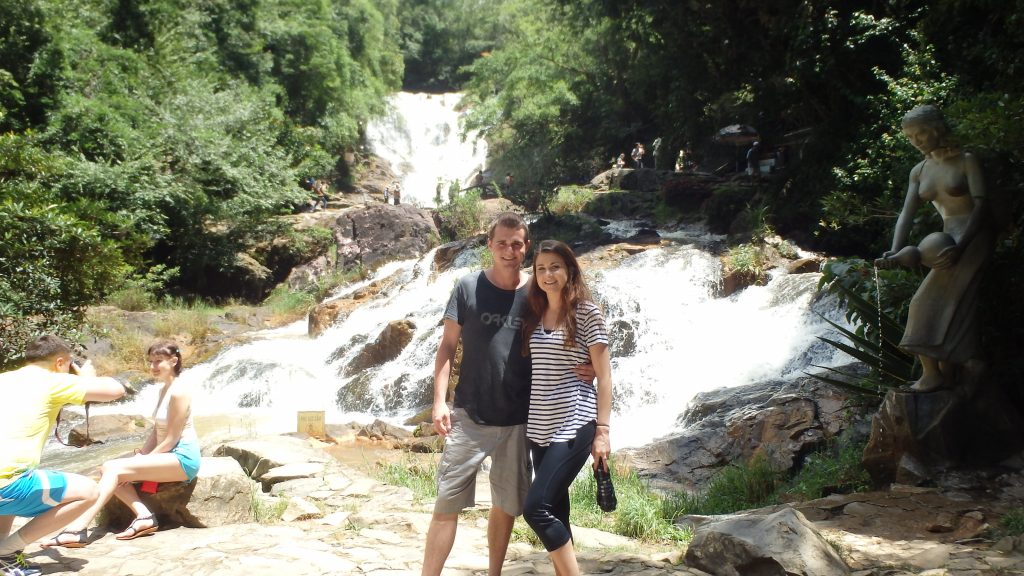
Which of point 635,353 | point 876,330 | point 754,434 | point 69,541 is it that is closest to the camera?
point 69,541

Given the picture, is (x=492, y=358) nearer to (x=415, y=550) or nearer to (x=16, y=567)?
(x=415, y=550)

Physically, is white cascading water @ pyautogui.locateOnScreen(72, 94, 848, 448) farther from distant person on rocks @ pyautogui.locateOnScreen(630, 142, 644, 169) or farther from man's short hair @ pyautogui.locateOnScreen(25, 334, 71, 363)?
distant person on rocks @ pyautogui.locateOnScreen(630, 142, 644, 169)

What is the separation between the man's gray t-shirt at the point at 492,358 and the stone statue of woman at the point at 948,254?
3043 mm

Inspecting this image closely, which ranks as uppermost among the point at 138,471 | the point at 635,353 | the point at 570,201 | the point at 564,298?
the point at 570,201

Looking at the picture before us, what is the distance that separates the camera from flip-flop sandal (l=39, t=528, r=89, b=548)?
13.9 feet

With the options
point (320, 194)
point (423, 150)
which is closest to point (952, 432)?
point (320, 194)

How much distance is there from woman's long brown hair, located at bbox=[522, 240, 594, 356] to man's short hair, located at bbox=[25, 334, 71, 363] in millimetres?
2599

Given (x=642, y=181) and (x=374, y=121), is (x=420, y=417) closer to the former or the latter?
(x=642, y=181)

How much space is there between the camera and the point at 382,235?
22.5m

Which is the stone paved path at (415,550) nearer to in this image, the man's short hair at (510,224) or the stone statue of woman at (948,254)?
the stone statue of woman at (948,254)

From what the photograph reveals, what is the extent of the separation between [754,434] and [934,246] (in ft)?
9.29

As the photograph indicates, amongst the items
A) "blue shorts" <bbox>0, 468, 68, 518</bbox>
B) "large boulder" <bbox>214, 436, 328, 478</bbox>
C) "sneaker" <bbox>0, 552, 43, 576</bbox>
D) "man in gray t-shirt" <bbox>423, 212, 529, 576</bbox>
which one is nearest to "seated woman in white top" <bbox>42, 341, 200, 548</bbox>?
"blue shorts" <bbox>0, 468, 68, 518</bbox>

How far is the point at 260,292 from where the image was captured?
2136cm

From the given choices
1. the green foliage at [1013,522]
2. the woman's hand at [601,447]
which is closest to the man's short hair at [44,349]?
the woman's hand at [601,447]
